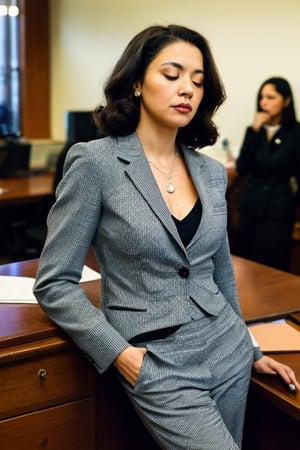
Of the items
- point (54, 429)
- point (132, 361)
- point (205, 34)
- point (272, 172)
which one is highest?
Result: point (205, 34)

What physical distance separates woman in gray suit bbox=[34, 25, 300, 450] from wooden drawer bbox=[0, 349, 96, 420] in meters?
0.15

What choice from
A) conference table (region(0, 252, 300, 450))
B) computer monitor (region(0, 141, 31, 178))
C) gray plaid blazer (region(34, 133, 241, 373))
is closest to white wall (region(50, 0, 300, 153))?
computer monitor (region(0, 141, 31, 178))

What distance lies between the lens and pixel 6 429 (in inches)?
59.0

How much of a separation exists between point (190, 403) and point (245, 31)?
3.41m

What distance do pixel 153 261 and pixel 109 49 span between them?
14.3 feet

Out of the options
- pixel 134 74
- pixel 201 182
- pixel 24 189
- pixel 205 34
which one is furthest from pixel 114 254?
pixel 205 34

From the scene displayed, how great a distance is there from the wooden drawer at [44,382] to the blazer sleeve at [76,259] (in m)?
0.14

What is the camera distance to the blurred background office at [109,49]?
161 inches

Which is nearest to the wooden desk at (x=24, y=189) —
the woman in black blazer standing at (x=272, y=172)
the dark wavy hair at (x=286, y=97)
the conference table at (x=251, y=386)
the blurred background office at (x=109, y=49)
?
the blurred background office at (x=109, y=49)

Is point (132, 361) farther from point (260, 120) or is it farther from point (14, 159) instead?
point (14, 159)

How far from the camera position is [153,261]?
4.59 feet

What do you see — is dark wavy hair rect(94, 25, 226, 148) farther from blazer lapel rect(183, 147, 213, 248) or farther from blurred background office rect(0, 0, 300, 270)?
blurred background office rect(0, 0, 300, 270)

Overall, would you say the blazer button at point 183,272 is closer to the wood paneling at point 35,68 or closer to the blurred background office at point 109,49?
the blurred background office at point 109,49

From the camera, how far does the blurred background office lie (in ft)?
13.4
